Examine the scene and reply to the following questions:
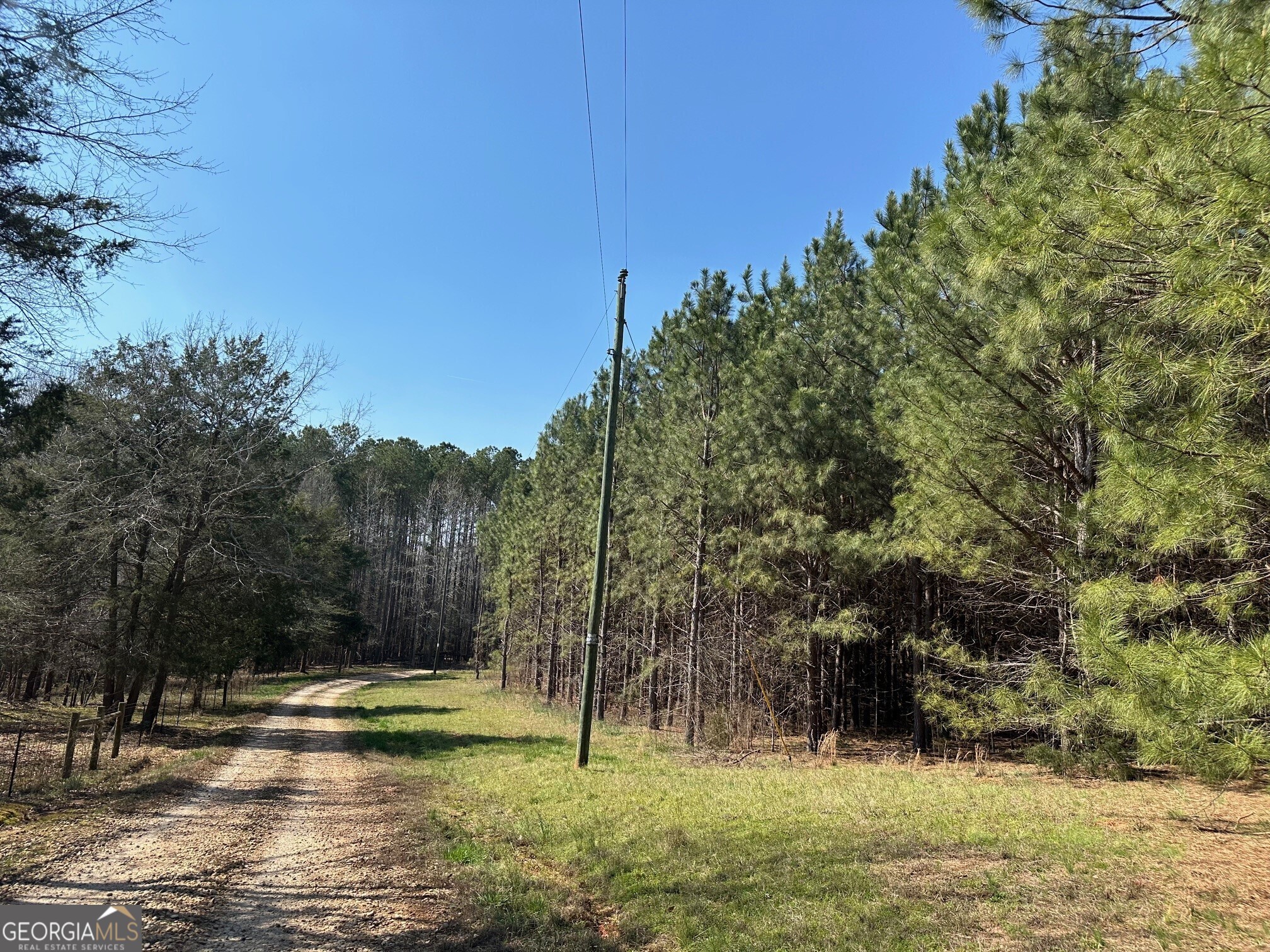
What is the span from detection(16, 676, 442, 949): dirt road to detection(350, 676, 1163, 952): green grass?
2.15 feet

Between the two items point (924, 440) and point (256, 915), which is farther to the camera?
point (924, 440)

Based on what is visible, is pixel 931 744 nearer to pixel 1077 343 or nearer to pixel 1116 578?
pixel 1077 343

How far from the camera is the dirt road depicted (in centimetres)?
462

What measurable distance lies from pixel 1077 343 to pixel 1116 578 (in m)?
4.03

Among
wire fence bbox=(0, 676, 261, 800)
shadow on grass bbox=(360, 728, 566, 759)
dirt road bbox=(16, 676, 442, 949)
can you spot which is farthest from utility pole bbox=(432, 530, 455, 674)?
dirt road bbox=(16, 676, 442, 949)

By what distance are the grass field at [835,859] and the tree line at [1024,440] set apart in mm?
940

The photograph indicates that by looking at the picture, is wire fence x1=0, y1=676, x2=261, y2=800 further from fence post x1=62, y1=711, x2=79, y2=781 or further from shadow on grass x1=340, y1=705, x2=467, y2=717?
shadow on grass x1=340, y1=705, x2=467, y2=717

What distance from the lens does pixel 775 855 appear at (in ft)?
19.6

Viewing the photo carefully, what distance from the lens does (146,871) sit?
18.8 feet

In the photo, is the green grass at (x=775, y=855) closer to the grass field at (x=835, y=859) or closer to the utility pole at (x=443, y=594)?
the grass field at (x=835, y=859)

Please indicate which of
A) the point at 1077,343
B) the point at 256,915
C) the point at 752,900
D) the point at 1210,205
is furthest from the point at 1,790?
the point at 1077,343

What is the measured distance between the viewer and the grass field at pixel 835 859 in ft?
14.0

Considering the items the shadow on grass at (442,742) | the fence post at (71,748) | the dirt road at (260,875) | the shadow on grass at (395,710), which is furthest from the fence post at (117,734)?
the shadow on grass at (395,710)

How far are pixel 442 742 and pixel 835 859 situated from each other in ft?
38.9
